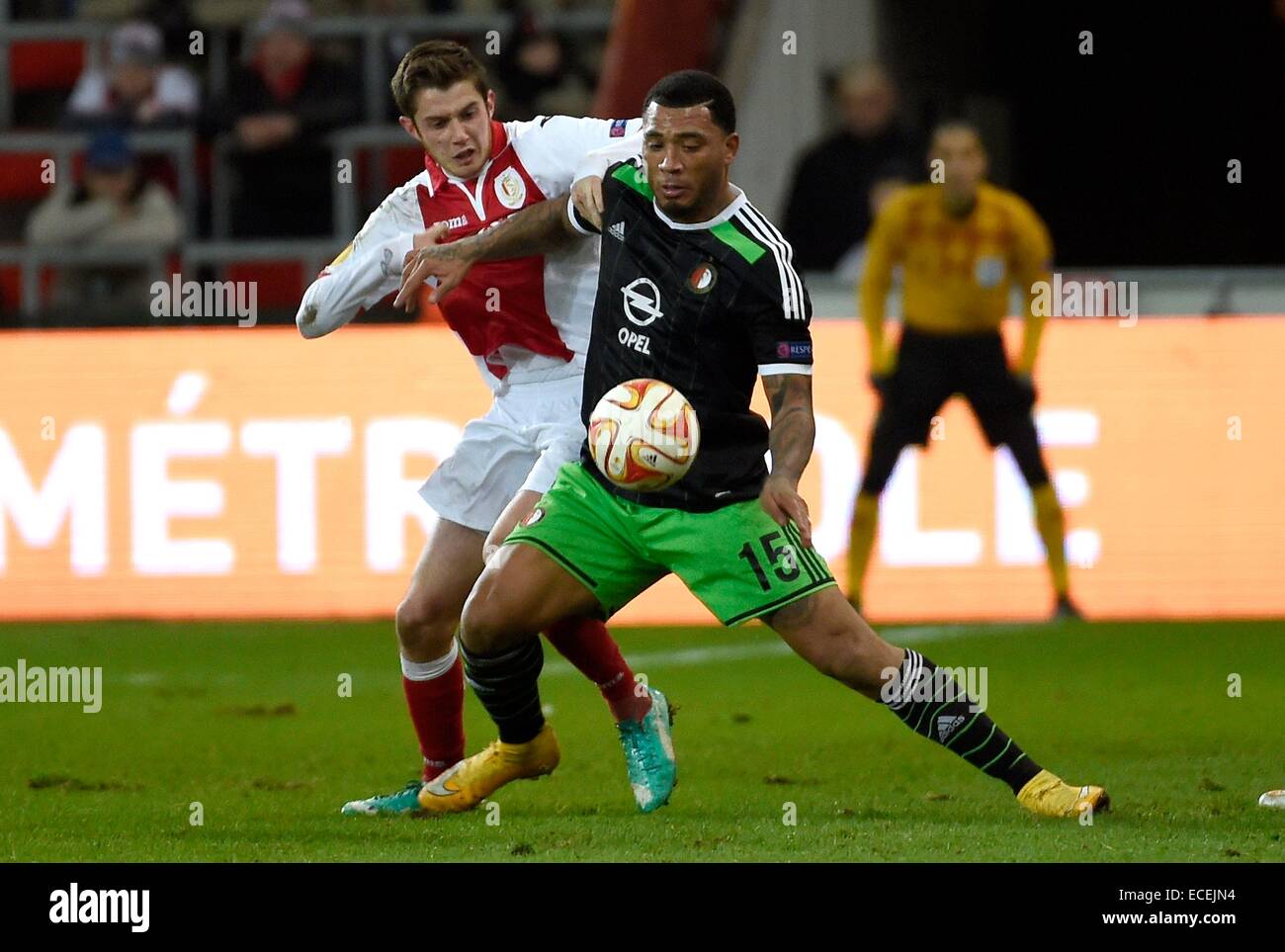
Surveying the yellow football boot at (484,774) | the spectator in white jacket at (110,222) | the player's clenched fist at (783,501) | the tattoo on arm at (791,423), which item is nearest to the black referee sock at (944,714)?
the player's clenched fist at (783,501)

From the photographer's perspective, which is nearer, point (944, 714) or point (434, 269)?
point (944, 714)

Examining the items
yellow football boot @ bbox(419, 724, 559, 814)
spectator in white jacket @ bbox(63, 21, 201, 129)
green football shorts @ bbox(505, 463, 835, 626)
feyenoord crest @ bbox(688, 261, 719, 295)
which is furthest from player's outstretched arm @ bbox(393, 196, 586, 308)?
spectator in white jacket @ bbox(63, 21, 201, 129)

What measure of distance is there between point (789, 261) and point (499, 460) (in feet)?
3.80

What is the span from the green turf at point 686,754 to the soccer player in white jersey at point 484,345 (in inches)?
12.3

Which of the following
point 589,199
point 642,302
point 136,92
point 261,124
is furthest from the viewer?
point 136,92

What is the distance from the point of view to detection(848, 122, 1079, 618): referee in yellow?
10133 millimetres

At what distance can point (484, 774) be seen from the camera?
5.94 meters

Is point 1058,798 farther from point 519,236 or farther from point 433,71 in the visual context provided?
point 433,71

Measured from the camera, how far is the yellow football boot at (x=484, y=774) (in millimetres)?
5930

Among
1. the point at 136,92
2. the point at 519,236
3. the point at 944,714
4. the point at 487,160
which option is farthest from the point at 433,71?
the point at 136,92

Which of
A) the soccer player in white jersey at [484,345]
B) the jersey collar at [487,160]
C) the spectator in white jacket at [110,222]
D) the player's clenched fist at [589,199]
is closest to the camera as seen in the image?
the player's clenched fist at [589,199]

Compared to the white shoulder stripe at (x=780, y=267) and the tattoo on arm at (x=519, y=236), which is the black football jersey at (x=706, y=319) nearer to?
the white shoulder stripe at (x=780, y=267)
